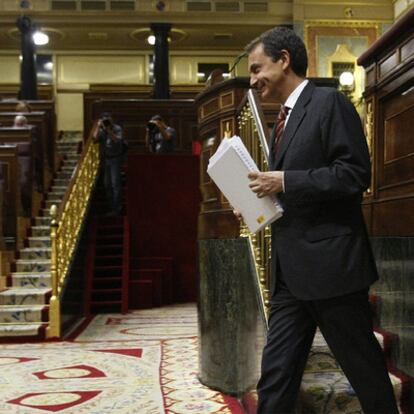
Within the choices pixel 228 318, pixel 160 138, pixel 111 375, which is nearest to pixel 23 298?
pixel 111 375

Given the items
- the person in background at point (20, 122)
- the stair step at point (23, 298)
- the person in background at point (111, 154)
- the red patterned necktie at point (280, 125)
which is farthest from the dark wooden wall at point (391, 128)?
the person in background at point (20, 122)

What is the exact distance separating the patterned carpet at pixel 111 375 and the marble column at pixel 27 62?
831cm

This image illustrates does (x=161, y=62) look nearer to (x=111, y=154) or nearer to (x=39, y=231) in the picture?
(x=111, y=154)

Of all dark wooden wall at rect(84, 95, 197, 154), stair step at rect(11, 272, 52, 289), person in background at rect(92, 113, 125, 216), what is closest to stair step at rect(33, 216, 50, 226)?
person in background at rect(92, 113, 125, 216)

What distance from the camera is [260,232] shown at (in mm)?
2850

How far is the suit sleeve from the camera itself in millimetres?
1614

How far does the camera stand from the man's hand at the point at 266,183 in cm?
166

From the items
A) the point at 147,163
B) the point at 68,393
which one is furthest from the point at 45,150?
the point at 68,393

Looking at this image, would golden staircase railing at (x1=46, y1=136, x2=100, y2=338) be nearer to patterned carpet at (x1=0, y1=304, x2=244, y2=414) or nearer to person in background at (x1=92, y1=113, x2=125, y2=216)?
person in background at (x1=92, y1=113, x2=125, y2=216)

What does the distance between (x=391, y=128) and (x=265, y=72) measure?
145cm

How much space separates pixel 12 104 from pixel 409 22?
9920 mm

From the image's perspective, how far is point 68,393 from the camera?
3.50 m

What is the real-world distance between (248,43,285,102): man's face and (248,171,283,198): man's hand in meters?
0.27

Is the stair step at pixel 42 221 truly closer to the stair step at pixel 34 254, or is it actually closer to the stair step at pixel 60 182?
the stair step at pixel 34 254
